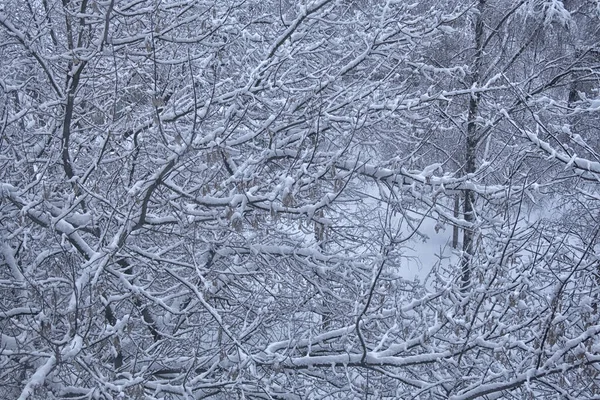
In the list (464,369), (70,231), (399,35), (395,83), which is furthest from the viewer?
(395,83)

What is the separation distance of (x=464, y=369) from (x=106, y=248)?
2623 mm

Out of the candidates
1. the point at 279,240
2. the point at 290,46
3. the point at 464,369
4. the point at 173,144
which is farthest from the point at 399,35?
the point at 464,369

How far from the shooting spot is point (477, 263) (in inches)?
179

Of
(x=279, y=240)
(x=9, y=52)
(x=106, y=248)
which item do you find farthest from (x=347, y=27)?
(x=106, y=248)

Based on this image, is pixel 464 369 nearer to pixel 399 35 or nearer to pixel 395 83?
pixel 399 35

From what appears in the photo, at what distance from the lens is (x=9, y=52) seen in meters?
5.62

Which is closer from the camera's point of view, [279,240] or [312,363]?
[312,363]

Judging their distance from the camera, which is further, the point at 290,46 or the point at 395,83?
the point at 395,83

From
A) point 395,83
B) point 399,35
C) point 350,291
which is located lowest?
point 350,291

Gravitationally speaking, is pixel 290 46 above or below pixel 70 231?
above

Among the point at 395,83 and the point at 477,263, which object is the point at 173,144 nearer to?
the point at 477,263

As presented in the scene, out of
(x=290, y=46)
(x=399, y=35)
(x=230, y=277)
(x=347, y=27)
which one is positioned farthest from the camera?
(x=347, y=27)

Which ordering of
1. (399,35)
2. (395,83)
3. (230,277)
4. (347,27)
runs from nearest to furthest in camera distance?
→ (230,277) → (399,35) → (347,27) → (395,83)

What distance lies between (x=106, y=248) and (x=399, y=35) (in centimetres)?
341
